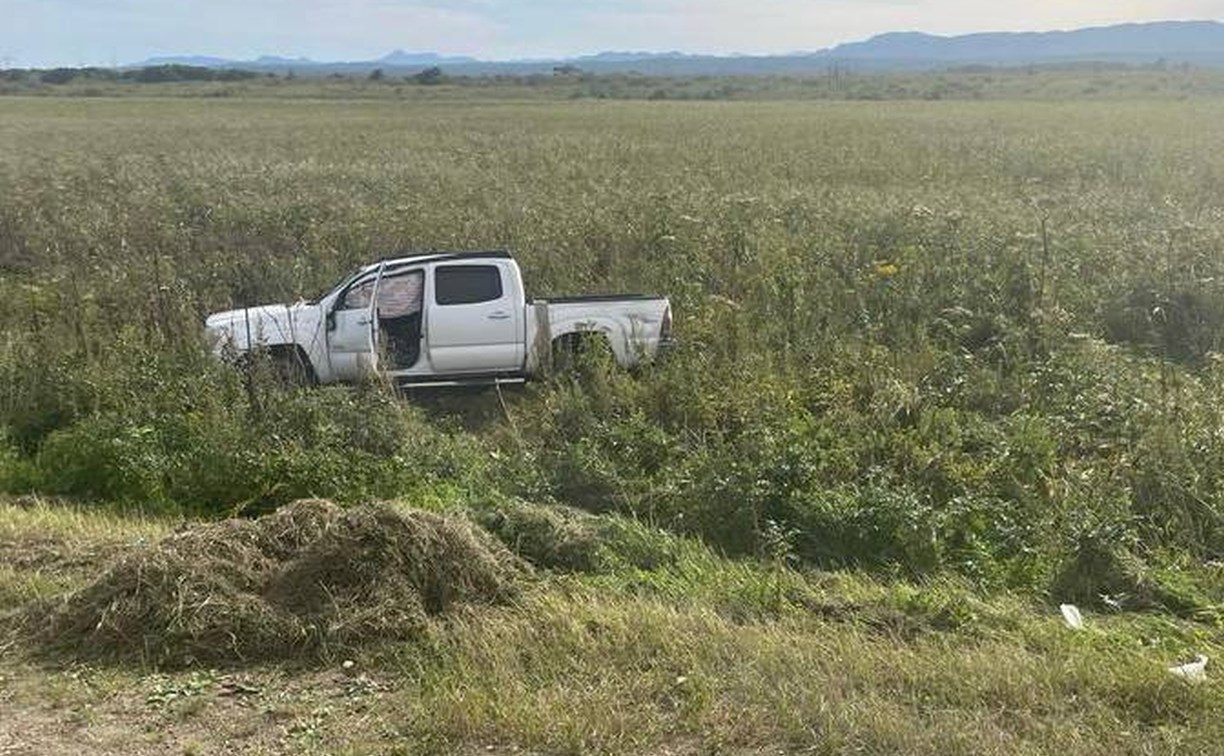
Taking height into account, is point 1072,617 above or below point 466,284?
below

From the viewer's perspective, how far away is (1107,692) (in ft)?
14.4

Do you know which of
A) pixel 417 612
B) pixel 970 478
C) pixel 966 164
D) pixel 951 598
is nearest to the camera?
pixel 417 612

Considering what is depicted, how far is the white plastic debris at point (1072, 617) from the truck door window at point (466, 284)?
7.38m

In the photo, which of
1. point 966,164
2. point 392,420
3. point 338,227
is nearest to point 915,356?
point 392,420

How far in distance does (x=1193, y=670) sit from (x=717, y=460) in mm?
4018

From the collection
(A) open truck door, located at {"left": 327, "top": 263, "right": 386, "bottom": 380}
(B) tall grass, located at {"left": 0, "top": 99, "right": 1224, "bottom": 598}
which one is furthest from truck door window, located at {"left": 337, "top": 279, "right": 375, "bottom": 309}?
(B) tall grass, located at {"left": 0, "top": 99, "right": 1224, "bottom": 598}

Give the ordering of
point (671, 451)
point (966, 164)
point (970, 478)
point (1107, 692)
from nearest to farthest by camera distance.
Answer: point (1107, 692)
point (970, 478)
point (671, 451)
point (966, 164)

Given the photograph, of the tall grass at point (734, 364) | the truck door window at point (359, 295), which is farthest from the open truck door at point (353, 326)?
the tall grass at point (734, 364)

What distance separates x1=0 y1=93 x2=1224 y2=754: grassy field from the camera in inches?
173

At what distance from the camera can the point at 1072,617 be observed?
5.58 m

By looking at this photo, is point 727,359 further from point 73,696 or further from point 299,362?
point 73,696

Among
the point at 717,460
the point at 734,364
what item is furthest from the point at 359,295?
the point at 717,460

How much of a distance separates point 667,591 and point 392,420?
14.0 ft

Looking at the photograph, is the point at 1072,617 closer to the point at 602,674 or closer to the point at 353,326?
the point at 602,674
